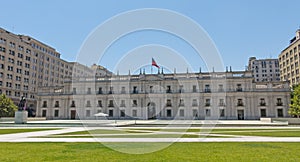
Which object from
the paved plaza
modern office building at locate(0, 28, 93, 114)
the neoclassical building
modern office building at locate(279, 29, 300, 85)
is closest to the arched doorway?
the neoclassical building

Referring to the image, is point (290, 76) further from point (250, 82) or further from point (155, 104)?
point (155, 104)

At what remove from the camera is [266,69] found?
116688 millimetres

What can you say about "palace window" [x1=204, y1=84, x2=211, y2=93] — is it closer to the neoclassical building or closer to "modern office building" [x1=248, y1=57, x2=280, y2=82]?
the neoclassical building

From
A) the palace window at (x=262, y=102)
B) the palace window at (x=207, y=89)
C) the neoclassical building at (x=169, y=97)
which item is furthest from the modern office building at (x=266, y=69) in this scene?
the palace window at (x=207, y=89)

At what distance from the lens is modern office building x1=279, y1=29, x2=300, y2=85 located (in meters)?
71.1

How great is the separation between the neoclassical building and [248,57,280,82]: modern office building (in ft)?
217

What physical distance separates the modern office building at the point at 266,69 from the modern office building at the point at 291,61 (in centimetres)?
3342

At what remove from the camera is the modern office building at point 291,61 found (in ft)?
233

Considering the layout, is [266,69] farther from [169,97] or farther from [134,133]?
[134,133]

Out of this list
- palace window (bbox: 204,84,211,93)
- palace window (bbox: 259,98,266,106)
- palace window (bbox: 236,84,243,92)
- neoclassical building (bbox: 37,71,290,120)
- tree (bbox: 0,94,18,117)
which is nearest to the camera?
tree (bbox: 0,94,18,117)

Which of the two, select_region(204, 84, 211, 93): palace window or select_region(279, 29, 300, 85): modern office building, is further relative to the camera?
select_region(279, 29, 300, 85): modern office building

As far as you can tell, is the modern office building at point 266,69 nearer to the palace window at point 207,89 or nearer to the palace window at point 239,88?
the palace window at point 239,88

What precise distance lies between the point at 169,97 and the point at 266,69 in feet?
259

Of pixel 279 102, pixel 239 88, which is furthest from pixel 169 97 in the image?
pixel 279 102
